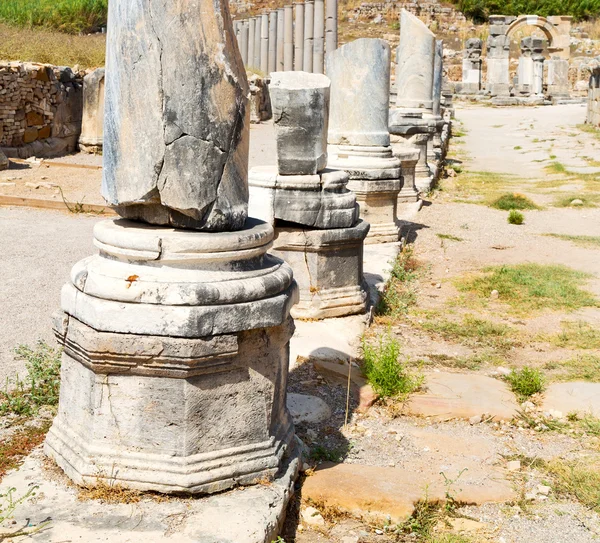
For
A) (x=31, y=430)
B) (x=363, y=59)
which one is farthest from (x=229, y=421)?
(x=363, y=59)

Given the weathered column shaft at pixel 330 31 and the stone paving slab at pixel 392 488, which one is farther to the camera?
the weathered column shaft at pixel 330 31

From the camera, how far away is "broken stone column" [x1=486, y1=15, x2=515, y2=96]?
129ft

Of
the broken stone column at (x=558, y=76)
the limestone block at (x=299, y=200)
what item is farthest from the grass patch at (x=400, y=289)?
the broken stone column at (x=558, y=76)

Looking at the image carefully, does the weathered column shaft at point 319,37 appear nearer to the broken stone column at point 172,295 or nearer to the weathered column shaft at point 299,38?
the weathered column shaft at point 299,38

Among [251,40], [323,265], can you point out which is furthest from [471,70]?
[323,265]

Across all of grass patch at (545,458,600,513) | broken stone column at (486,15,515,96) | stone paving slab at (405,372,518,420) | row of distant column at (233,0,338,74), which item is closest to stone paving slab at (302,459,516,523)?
grass patch at (545,458,600,513)

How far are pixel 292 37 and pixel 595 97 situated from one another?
907 centimetres

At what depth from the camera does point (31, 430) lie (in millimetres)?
3705

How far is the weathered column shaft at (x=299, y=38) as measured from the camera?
73.2 ft

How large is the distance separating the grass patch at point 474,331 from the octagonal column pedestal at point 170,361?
9.70ft

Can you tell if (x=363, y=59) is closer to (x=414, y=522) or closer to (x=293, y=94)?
(x=293, y=94)

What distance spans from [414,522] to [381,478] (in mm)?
324

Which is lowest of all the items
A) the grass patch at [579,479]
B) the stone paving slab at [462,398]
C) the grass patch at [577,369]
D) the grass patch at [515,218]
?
the grass patch at [579,479]

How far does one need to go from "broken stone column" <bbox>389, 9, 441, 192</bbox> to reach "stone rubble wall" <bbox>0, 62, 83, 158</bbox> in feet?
19.8
